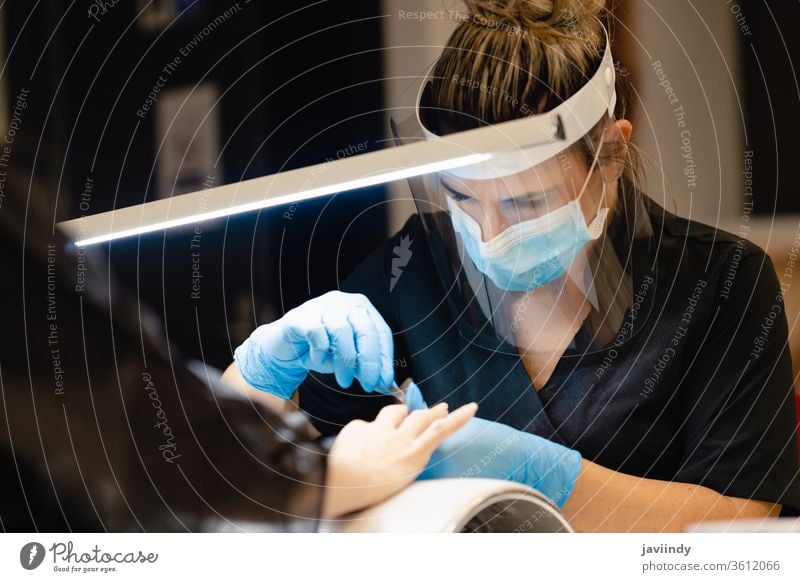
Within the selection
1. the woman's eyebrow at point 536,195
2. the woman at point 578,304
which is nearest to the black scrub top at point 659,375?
the woman at point 578,304

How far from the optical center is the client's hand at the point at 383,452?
837 mm

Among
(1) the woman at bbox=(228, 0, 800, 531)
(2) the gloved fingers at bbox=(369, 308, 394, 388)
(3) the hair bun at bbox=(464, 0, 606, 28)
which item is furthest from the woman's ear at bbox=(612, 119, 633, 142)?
(2) the gloved fingers at bbox=(369, 308, 394, 388)

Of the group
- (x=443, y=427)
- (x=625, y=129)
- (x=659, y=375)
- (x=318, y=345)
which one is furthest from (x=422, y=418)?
(x=625, y=129)

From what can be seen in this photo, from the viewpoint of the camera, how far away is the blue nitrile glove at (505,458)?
2.73 feet

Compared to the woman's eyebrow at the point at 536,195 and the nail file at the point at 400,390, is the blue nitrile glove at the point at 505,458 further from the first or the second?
the woman's eyebrow at the point at 536,195

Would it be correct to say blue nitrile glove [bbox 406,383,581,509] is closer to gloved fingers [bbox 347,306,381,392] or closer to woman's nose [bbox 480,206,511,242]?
gloved fingers [bbox 347,306,381,392]

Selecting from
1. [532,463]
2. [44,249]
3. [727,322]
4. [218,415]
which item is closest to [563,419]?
[532,463]

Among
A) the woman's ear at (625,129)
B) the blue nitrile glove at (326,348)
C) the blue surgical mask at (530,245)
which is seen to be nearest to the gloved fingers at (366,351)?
the blue nitrile glove at (326,348)

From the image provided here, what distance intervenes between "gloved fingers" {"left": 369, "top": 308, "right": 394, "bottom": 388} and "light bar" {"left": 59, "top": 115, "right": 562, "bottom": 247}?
0.14 metres

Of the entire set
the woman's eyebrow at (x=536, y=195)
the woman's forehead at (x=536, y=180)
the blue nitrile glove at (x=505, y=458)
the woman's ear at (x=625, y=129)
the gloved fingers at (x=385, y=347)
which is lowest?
the blue nitrile glove at (x=505, y=458)

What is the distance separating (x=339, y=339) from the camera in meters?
0.85

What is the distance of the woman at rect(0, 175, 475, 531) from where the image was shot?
0.86 metres

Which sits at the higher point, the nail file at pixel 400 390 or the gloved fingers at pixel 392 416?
the nail file at pixel 400 390

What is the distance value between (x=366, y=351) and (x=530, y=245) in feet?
0.66
